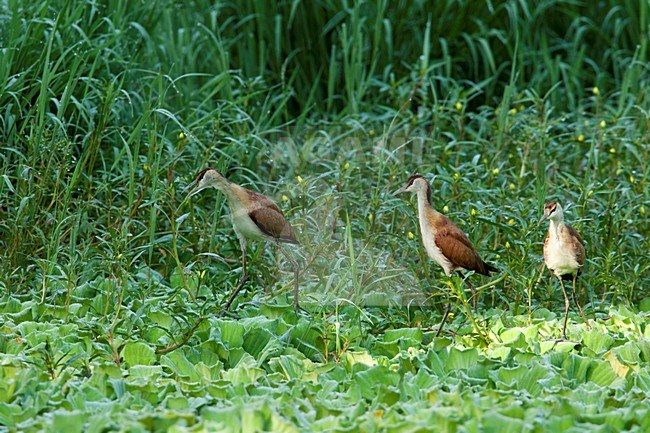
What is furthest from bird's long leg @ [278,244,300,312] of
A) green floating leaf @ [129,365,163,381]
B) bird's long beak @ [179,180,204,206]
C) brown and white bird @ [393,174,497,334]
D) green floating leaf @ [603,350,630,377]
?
green floating leaf @ [603,350,630,377]

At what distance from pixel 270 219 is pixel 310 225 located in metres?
0.76

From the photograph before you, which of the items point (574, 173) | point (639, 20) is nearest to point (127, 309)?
point (574, 173)

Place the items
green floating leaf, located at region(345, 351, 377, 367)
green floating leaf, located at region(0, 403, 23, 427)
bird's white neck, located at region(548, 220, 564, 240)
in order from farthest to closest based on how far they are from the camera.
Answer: bird's white neck, located at region(548, 220, 564, 240), green floating leaf, located at region(345, 351, 377, 367), green floating leaf, located at region(0, 403, 23, 427)

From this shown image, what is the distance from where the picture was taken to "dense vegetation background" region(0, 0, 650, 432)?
378cm

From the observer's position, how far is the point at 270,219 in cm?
498

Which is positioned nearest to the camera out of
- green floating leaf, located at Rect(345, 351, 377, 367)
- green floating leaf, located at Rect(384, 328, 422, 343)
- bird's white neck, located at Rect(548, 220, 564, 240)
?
green floating leaf, located at Rect(345, 351, 377, 367)

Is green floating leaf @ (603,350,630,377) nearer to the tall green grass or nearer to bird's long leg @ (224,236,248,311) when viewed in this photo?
the tall green grass

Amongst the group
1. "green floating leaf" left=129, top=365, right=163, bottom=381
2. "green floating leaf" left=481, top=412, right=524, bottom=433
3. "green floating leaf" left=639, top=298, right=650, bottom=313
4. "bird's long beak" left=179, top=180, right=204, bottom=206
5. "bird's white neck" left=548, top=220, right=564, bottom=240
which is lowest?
"green floating leaf" left=639, top=298, right=650, bottom=313

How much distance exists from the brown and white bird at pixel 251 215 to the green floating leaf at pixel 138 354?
79 centimetres

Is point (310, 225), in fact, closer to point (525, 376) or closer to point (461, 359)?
point (461, 359)

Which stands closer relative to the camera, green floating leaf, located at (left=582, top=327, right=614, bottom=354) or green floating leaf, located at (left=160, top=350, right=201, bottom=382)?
green floating leaf, located at (left=160, top=350, right=201, bottom=382)

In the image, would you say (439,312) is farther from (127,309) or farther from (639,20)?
(639,20)

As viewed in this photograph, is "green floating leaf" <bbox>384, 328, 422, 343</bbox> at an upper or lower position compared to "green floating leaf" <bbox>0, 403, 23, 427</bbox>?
lower

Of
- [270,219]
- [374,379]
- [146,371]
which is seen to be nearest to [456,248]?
[270,219]
